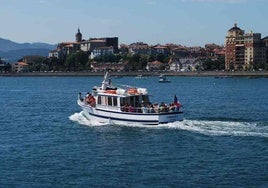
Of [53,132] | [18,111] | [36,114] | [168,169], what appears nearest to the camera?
[168,169]

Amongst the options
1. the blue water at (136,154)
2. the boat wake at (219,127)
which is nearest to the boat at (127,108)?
the boat wake at (219,127)

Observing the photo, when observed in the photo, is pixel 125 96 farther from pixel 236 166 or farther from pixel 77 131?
pixel 236 166

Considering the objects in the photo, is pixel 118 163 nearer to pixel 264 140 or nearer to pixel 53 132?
pixel 264 140

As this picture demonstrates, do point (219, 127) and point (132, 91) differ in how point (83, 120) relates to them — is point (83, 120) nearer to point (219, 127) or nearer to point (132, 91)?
point (132, 91)

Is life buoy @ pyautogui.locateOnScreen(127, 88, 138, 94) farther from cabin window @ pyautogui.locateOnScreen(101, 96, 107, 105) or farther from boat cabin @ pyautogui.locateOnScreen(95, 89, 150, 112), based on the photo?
cabin window @ pyautogui.locateOnScreen(101, 96, 107, 105)

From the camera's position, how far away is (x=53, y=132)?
4591cm

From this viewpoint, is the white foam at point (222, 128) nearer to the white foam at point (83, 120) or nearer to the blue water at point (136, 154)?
the blue water at point (136, 154)

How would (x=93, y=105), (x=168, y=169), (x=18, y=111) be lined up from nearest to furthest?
(x=168, y=169)
(x=93, y=105)
(x=18, y=111)

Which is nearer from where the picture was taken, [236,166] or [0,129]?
[236,166]

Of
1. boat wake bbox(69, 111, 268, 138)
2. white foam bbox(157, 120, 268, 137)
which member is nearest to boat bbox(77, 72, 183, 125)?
boat wake bbox(69, 111, 268, 138)

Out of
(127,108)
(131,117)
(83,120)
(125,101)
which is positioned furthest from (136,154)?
(83,120)

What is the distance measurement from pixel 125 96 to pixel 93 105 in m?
4.06

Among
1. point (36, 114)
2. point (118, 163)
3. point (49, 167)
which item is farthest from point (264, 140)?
point (36, 114)

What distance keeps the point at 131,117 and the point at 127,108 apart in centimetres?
81
